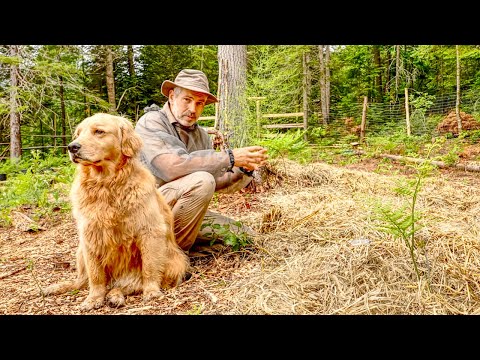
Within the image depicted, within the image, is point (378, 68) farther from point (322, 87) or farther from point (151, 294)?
point (151, 294)

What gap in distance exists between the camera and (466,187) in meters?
5.11

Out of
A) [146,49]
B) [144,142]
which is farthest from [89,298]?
[146,49]

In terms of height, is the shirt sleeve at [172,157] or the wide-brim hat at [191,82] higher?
the wide-brim hat at [191,82]

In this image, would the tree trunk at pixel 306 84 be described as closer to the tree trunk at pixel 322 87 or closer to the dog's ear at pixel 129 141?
the tree trunk at pixel 322 87

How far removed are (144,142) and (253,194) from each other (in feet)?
7.86

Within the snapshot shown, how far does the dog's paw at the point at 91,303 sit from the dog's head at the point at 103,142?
2.98 feet

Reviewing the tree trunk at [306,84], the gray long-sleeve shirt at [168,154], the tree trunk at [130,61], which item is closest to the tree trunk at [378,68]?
the tree trunk at [306,84]

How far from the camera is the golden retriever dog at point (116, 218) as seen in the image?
2.32 meters

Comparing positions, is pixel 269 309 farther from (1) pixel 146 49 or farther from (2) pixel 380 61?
(2) pixel 380 61

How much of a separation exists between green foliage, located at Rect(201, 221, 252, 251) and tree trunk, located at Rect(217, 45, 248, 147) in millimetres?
2523

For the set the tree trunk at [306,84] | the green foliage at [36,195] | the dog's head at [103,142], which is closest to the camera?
the dog's head at [103,142]

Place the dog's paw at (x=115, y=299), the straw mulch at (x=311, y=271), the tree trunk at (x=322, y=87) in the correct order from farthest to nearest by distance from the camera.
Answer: the tree trunk at (x=322, y=87)
the dog's paw at (x=115, y=299)
the straw mulch at (x=311, y=271)

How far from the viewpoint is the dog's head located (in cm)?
219

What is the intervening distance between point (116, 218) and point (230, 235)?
3.41 ft
